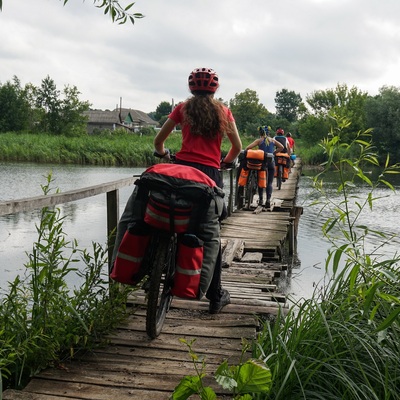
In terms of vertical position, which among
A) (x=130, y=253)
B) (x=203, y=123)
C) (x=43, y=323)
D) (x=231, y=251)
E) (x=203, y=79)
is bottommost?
(x=231, y=251)

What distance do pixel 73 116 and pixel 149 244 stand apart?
62.1 metres

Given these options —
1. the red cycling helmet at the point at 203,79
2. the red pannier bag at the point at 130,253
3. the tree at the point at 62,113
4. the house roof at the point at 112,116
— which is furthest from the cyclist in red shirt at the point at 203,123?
the house roof at the point at 112,116

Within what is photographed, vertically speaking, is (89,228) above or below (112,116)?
below

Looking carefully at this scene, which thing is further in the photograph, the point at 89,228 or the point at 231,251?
the point at 89,228

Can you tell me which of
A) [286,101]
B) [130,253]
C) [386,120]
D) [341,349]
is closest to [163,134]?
[130,253]

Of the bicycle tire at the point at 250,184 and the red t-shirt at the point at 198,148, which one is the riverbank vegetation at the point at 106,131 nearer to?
the bicycle tire at the point at 250,184

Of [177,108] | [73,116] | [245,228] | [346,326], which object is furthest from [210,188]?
[73,116]

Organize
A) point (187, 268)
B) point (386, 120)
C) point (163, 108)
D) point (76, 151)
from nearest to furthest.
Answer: point (187, 268) < point (76, 151) < point (386, 120) < point (163, 108)

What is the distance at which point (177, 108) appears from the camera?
4281 mm

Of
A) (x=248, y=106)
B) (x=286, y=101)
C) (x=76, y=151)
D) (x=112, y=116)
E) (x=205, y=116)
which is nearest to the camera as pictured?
(x=205, y=116)

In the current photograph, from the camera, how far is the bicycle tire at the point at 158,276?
3693 mm

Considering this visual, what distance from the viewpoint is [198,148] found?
4195 millimetres

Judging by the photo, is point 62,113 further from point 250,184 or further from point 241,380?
point 241,380

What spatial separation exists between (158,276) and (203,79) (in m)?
1.36
